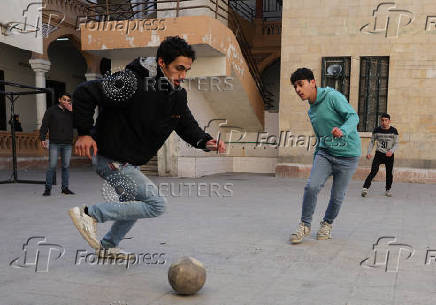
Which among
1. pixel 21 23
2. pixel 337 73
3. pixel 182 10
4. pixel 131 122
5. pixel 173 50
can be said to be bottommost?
pixel 131 122

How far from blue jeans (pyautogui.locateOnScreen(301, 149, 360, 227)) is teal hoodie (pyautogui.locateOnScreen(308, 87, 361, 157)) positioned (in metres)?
0.09

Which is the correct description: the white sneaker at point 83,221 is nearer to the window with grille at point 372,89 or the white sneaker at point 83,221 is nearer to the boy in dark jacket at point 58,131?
the boy in dark jacket at point 58,131

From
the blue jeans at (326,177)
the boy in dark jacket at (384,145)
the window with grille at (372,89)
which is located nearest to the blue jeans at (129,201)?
the blue jeans at (326,177)

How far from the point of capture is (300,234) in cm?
443

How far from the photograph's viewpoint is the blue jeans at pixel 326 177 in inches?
176

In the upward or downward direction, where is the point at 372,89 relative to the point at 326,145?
upward

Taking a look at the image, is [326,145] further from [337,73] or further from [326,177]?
[337,73]

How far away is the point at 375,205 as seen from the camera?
23.6 ft

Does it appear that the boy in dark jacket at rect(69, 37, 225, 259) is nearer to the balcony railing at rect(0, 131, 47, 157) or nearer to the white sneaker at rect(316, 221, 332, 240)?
the white sneaker at rect(316, 221, 332, 240)

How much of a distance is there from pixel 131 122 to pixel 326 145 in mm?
2368

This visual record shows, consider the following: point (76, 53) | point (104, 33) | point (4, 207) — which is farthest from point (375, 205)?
point (76, 53)

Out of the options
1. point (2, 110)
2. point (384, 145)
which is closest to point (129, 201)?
point (384, 145)

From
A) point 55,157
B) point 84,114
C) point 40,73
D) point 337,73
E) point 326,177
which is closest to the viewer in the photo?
point 84,114

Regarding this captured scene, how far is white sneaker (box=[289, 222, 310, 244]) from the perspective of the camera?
14.4 feet
